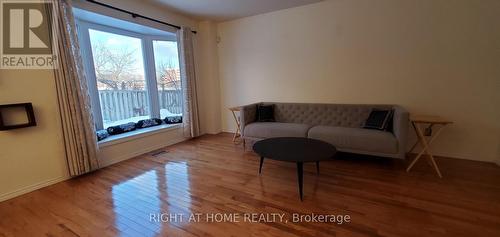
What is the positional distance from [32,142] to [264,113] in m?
3.03

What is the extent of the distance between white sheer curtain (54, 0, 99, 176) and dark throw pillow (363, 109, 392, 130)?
3.73 meters

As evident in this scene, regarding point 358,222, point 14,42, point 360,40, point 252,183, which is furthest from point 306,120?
point 14,42

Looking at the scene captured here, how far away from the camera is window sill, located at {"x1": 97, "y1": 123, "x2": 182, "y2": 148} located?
3101 millimetres

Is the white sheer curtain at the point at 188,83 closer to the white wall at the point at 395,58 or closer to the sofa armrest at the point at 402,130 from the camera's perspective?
the white wall at the point at 395,58

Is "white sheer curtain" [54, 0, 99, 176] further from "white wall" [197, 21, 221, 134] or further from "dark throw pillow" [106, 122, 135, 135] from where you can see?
"white wall" [197, 21, 221, 134]

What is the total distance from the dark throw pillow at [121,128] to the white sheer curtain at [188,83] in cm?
92

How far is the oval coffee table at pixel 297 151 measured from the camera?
79.6 inches

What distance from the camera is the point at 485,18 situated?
2.60m

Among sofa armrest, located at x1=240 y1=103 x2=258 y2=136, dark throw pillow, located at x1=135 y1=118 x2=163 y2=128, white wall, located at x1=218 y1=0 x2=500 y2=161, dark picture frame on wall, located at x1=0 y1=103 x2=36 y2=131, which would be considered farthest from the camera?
dark throw pillow, located at x1=135 y1=118 x2=163 y2=128

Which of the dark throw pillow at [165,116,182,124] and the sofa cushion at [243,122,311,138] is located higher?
the dark throw pillow at [165,116,182,124]

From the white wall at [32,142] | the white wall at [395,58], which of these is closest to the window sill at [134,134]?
the white wall at [32,142]

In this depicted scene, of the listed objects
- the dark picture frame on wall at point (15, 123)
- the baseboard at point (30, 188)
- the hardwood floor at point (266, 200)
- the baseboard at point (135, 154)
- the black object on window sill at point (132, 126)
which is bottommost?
the hardwood floor at point (266, 200)

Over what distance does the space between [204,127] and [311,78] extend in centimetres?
249

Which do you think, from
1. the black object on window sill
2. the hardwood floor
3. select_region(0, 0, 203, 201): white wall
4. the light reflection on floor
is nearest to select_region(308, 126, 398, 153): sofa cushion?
the hardwood floor
